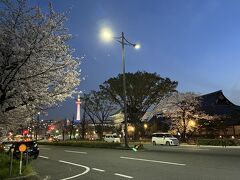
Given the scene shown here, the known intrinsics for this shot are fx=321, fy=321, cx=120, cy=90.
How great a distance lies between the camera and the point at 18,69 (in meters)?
10.7

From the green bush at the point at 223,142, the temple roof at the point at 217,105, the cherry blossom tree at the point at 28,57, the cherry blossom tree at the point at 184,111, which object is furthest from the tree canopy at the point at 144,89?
the cherry blossom tree at the point at 28,57

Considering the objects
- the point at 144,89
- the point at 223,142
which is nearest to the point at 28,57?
the point at 223,142

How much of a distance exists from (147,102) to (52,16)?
125 ft

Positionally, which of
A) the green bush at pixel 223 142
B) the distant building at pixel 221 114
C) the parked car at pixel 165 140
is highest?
the distant building at pixel 221 114

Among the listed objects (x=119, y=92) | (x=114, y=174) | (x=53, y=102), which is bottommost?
(x=114, y=174)

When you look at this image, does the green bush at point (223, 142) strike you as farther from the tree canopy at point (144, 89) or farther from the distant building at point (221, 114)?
the tree canopy at point (144, 89)

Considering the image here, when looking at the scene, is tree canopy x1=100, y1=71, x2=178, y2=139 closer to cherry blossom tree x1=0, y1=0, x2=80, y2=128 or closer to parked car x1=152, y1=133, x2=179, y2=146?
parked car x1=152, y1=133, x2=179, y2=146

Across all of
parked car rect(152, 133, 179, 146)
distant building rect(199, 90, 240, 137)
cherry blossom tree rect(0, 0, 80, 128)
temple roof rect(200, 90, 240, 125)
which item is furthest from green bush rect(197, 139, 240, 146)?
cherry blossom tree rect(0, 0, 80, 128)

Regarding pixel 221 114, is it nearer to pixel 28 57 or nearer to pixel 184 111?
pixel 184 111

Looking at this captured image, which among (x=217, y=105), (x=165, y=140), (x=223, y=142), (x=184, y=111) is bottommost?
(x=223, y=142)

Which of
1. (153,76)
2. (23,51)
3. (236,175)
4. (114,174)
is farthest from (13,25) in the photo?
(153,76)

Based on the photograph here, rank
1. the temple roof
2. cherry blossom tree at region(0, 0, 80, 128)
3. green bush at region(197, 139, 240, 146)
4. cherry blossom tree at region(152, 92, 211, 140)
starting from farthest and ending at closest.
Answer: the temple roof < cherry blossom tree at region(152, 92, 211, 140) < green bush at region(197, 139, 240, 146) < cherry blossom tree at region(0, 0, 80, 128)

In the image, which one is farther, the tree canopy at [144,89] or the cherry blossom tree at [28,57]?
the tree canopy at [144,89]

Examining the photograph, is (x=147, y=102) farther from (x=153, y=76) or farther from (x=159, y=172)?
(x=159, y=172)
